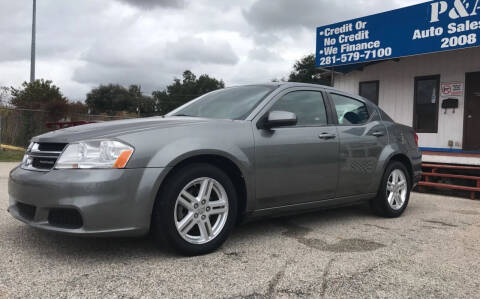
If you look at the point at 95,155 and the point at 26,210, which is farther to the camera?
the point at 26,210

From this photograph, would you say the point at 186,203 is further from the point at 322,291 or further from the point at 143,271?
the point at 322,291

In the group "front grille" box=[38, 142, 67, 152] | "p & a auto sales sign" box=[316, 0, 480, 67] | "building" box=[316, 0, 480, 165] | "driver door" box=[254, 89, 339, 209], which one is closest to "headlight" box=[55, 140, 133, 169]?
"front grille" box=[38, 142, 67, 152]

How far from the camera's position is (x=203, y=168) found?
341cm

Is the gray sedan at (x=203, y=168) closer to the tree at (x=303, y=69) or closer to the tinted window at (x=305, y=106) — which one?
the tinted window at (x=305, y=106)

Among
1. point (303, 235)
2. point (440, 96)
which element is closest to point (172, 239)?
point (303, 235)

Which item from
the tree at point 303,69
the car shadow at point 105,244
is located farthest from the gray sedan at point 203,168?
the tree at point 303,69

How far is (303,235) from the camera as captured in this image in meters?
4.22

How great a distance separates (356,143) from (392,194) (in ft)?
3.46

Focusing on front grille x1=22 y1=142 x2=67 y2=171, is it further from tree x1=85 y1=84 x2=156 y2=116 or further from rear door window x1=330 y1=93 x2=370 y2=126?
tree x1=85 y1=84 x2=156 y2=116

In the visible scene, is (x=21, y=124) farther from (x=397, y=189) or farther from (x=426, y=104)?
(x=397, y=189)

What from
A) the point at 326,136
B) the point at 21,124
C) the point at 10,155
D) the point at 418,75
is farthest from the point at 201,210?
the point at 21,124

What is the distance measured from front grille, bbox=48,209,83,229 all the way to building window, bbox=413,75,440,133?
9293 millimetres

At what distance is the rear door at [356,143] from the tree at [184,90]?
7146cm

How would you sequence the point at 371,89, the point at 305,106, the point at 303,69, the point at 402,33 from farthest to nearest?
the point at 303,69 < the point at 371,89 < the point at 402,33 < the point at 305,106
